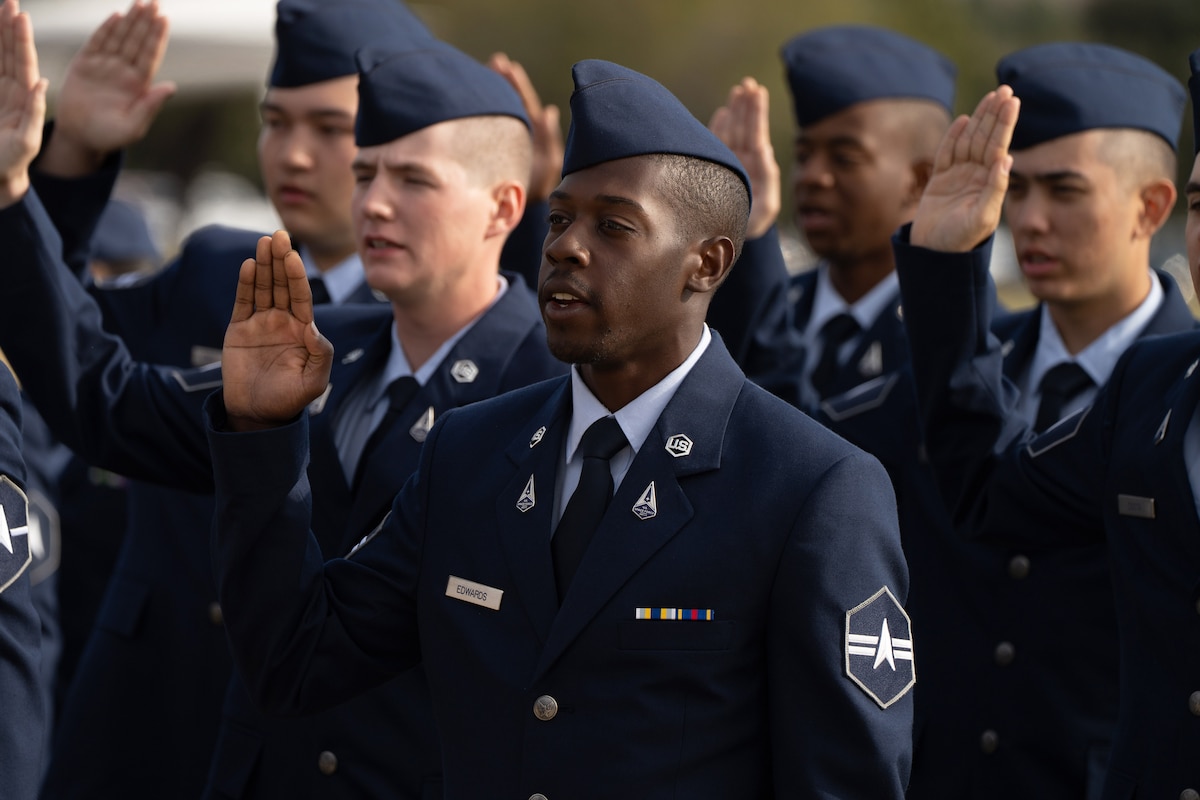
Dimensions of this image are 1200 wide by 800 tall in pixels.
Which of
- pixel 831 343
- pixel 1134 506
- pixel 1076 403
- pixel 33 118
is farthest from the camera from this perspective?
Result: pixel 831 343

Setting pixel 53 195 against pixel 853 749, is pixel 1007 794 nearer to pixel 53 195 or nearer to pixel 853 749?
pixel 853 749

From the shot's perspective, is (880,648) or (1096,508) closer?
(880,648)

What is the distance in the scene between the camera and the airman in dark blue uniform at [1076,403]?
3543mm

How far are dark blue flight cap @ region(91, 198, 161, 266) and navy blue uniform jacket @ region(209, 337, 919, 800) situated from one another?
6704 mm

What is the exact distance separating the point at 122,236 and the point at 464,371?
6.06 meters

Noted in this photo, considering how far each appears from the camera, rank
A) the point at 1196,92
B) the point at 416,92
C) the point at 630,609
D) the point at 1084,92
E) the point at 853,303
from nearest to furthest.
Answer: the point at 630,609 → the point at 1196,92 → the point at 416,92 → the point at 1084,92 → the point at 853,303

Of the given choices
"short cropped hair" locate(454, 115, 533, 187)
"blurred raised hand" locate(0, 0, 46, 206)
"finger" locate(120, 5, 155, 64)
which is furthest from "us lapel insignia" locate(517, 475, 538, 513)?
"finger" locate(120, 5, 155, 64)

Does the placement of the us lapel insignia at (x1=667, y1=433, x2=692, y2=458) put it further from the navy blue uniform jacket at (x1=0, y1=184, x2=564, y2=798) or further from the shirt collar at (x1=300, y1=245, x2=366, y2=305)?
the shirt collar at (x1=300, y1=245, x2=366, y2=305)

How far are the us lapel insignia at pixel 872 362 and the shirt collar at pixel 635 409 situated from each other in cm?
270

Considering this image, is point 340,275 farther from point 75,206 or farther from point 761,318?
point 761,318

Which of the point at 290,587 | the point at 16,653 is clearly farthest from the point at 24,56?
the point at 290,587

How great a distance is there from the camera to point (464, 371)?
169 inches

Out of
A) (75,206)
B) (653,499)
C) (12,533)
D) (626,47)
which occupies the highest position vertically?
(653,499)

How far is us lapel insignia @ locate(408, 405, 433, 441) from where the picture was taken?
13.7ft
